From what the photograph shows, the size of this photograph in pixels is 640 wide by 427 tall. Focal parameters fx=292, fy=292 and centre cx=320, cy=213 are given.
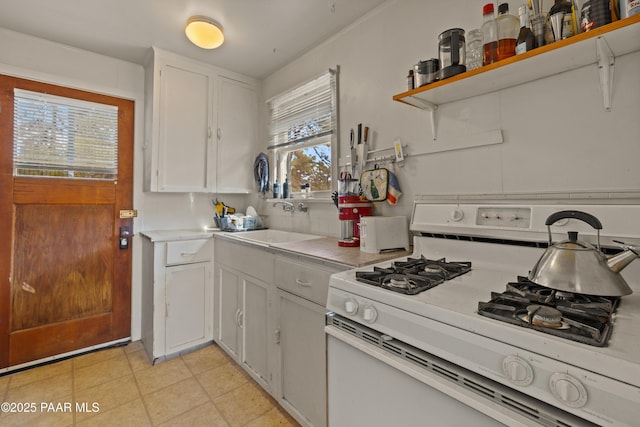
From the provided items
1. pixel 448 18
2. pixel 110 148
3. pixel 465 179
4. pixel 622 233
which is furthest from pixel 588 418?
pixel 110 148

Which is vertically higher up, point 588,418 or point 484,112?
point 484,112

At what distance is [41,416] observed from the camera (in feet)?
5.23

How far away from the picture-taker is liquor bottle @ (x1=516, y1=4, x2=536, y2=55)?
3.32ft

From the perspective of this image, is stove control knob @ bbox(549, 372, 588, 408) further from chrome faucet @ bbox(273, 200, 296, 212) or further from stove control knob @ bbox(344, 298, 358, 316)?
chrome faucet @ bbox(273, 200, 296, 212)

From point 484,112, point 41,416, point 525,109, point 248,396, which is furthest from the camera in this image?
point 248,396

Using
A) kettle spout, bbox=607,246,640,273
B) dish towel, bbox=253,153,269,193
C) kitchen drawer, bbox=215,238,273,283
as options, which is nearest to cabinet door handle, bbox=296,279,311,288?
kitchen drawer, bbox=215,238,273,283

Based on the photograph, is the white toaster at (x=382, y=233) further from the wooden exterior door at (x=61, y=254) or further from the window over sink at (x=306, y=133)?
the wooden exterior door at (x=61, y=254)

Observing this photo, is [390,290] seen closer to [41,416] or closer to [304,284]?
[304,284]

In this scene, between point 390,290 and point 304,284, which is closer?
point 390,290

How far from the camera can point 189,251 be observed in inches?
87.4

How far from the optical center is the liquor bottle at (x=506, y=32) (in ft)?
3.53

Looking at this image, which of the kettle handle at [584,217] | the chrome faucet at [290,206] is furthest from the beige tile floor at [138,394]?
the kettle handle at [584,217]

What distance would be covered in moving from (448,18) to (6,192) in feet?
9.74

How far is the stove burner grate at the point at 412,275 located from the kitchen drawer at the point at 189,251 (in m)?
1.60
